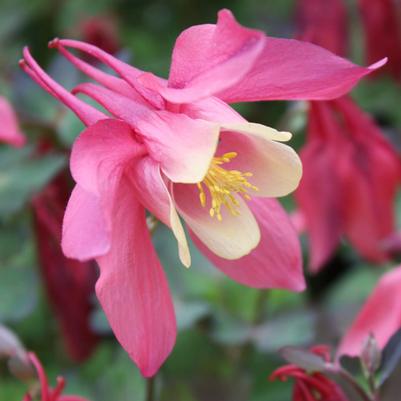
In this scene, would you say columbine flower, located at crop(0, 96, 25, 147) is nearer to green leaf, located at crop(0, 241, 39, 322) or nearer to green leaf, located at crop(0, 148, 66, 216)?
green leaf, located at crop(0, 148, 66, 216)

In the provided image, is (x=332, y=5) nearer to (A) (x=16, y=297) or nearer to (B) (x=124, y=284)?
Answer: (A) (x=16, y=297)

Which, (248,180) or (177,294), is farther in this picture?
(177,294)

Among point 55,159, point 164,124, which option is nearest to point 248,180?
point 164,124

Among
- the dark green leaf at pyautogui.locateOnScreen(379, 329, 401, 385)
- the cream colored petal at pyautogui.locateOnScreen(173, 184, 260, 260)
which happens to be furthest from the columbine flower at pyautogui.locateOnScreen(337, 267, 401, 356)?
the cream colored petal at pyautogui.locateOnScreen(173, 184, 260, 260)

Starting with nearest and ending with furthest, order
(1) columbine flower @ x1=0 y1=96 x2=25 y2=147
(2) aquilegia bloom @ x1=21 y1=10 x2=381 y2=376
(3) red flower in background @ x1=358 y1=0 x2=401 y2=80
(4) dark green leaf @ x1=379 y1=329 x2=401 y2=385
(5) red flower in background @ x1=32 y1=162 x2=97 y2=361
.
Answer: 1. (2) aquilegia bloom @ x1=21 y1=10 x2=381 y2=376
2. (4) dark green leaf @ x1=379 y1=329 x2=401 y2=385
3. (1) columbine flower @ x1=0 y1=96 x2=25 y2=147
4. (5) red flower in background @ x1=32 y1=162 x2=97 y2=361
5. (3) red flower in background @ x1=358 y1=0 x2=401 y2=80

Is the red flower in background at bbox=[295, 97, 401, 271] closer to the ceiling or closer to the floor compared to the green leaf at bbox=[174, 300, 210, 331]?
closer to the ceiling

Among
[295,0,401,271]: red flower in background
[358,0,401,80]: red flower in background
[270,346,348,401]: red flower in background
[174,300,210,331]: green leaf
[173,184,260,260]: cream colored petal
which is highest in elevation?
[173,184,260,260]: cream colored petal

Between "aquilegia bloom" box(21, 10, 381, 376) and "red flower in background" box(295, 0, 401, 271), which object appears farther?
"red flower in background" box(295, 0, 401, 271)
